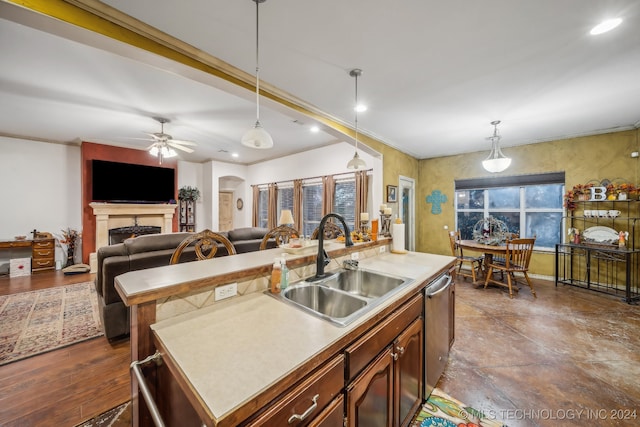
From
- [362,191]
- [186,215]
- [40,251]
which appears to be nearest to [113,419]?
[362,191]

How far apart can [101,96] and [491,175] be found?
22.8 ft

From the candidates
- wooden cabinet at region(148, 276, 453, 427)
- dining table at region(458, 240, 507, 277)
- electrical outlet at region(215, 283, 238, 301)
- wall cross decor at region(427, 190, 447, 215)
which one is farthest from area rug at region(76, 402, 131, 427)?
wall cross decor at region(427, 190, 447, 215)

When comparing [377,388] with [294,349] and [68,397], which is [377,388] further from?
[68,397]

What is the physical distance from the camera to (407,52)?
2078mm

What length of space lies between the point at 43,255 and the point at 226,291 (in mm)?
6536

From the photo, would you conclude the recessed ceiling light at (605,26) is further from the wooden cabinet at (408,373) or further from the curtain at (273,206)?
the curtain at (273,206)

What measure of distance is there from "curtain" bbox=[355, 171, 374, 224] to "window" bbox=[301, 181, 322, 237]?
117 cm

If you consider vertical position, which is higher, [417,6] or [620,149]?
[417,6]

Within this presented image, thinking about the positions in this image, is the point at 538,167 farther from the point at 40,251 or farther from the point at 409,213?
the point at 40,251

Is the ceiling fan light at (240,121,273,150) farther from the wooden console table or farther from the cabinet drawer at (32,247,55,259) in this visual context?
the cabinet drawer at (32,247,55,259)

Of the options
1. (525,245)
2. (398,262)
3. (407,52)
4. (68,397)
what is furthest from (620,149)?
(68,397)

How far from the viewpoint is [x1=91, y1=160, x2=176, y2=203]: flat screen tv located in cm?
534

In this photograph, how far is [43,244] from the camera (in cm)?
493

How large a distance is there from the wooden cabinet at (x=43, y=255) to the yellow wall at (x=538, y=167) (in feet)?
27.4
